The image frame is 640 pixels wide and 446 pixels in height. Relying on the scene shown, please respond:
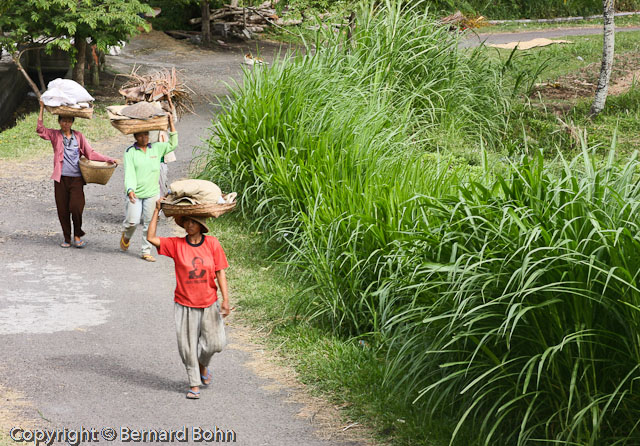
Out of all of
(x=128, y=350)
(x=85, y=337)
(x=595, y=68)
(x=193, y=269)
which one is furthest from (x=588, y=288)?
(x=595, y=68)

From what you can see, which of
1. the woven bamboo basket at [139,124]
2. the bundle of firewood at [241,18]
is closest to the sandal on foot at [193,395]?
the woven bamboo basket at [139,124]

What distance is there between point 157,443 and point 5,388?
132 cm

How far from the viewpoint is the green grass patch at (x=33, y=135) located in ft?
47.4

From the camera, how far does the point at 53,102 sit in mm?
8469

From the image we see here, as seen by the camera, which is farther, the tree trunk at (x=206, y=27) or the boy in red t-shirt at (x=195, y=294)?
the tree trunk at (x=206, y=27)

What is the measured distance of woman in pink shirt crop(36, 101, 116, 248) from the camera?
344 inches

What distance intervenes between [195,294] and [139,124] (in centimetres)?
345

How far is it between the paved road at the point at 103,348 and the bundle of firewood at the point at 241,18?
1979 cm

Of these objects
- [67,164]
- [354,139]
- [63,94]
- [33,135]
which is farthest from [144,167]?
[33,135]

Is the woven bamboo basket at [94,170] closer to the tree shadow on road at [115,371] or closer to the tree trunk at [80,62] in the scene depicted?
the tree shadow on road at [115,371]

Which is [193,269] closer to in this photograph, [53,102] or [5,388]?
[5,388]

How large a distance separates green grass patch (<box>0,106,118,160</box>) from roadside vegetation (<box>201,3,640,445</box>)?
5.12 meters

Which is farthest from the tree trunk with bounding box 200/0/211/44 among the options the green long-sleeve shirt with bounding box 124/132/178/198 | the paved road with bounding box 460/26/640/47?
the green long-sleeve shirt with bounding box 124/132/178/198

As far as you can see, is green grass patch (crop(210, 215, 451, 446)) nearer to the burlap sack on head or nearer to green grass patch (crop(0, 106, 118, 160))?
the burlap sack on head
